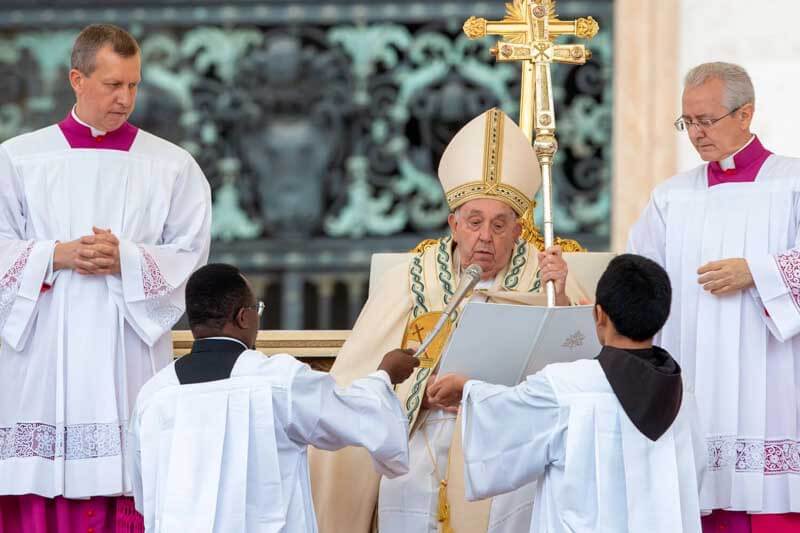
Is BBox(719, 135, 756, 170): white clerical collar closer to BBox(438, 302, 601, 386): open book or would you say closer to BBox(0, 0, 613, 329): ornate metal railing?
BBox(438, 302, 601, 386): open book

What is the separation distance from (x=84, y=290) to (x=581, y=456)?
1837 mm

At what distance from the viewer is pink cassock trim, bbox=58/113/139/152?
576 centimetres

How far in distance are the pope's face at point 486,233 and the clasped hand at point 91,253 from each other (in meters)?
1.12

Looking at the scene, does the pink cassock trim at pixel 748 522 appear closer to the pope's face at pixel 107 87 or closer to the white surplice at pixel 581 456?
the white surplice at pixel 581 456

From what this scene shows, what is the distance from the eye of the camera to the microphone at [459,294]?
16.8 feet

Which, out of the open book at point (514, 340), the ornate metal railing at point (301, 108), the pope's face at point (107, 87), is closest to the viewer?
the open book at point (514, 340)

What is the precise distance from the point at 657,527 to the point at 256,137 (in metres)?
4.80

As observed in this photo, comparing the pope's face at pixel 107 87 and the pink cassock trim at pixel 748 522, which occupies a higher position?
the pope's face at pixel 107 87

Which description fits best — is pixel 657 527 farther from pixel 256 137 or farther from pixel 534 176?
pixel 256 137

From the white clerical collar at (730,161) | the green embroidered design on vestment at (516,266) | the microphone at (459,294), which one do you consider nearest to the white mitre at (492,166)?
the green embroidered design on vestment at (516,266)

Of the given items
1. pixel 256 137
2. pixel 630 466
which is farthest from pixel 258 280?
pixel 630 466

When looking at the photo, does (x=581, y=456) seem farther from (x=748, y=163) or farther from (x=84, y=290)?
(x=84, y=290)

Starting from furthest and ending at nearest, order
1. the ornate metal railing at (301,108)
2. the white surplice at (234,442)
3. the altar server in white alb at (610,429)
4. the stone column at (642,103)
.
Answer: the ornate metal railing at (301,108), the stone column at (642,103), the white surplice at (234,442), the altar server in white alb at (610,429)

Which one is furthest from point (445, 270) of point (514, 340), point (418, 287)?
point (514, 340)
